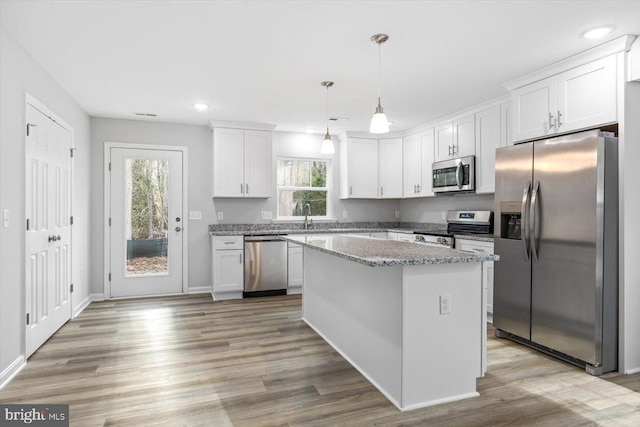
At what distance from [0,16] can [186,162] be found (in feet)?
10.1

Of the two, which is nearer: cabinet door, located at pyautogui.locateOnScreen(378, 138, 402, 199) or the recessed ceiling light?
the recessed ceiling light

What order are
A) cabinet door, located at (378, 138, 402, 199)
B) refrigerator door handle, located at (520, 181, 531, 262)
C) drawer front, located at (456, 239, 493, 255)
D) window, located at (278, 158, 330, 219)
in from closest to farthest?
refrigerator door handle, located at (520, 181, 531, 262) < drawer front, located at (456, 239, 493, 255) < cabinet door, located at (378, 138, 402, 199) < window, located at (278, 158, 330, 219)

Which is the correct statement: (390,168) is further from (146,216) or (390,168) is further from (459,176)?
(146,216)

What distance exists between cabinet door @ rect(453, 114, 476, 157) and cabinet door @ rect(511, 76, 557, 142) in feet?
3.08

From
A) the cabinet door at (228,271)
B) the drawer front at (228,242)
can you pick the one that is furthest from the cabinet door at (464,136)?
the cabinet door at (228,271)

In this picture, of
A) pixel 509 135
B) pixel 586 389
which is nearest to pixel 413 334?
pixel 586 389

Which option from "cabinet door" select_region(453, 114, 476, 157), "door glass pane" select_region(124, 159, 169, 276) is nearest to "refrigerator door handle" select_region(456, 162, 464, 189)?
"cabinet door" select_region(453, 114, 476, 157)

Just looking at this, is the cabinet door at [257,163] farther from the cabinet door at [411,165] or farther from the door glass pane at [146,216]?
the cabinet door at [411,165]

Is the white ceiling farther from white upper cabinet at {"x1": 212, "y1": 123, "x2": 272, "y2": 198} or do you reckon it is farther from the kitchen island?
the kitchen island

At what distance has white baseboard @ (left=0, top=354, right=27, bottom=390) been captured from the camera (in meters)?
2.59

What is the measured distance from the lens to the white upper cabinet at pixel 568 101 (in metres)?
2.89

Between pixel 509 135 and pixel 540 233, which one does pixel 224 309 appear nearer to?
pixel 540 233

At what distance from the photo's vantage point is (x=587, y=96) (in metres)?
3.01

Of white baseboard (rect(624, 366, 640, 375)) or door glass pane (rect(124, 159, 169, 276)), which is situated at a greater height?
door glass pane (rect(124, 159, 169, 276))
